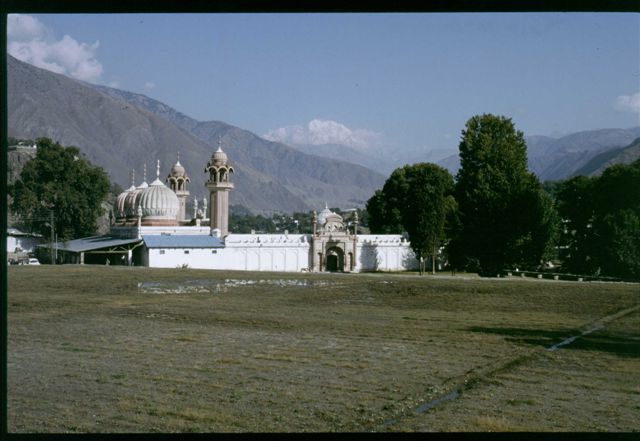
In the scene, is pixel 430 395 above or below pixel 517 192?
below

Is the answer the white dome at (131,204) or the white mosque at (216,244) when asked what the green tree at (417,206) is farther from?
the white dome at (131,204)

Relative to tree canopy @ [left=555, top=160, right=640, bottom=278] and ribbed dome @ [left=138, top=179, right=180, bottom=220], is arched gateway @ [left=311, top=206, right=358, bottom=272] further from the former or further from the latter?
tree canopy @ [left=555, top=160, right=640, bottom=278]

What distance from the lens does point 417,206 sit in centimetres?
5406

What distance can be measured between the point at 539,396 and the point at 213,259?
40.6 meters

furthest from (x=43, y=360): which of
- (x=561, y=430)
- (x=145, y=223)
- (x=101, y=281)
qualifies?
(x=145, y=223)

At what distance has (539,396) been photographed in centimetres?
1241

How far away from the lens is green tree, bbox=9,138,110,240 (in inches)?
2527

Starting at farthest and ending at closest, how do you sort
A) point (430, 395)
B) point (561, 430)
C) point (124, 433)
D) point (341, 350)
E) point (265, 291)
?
point (265, 291) < point (341, 350) < point (430, 395) < point (561, 430) < point (124, 433)

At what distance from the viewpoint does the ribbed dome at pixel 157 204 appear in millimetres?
55188

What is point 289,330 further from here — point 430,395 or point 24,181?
point 24,181

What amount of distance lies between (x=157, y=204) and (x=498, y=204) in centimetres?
2475

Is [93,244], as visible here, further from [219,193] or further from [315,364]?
[315,364]

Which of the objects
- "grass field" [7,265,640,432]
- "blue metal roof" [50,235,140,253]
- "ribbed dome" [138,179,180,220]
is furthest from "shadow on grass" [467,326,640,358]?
"ribbed dome" [138,179,180,220]

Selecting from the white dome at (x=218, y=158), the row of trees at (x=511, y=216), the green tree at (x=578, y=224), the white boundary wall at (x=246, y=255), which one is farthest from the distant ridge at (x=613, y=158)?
the white boundary wall at (x=246, y=255)
